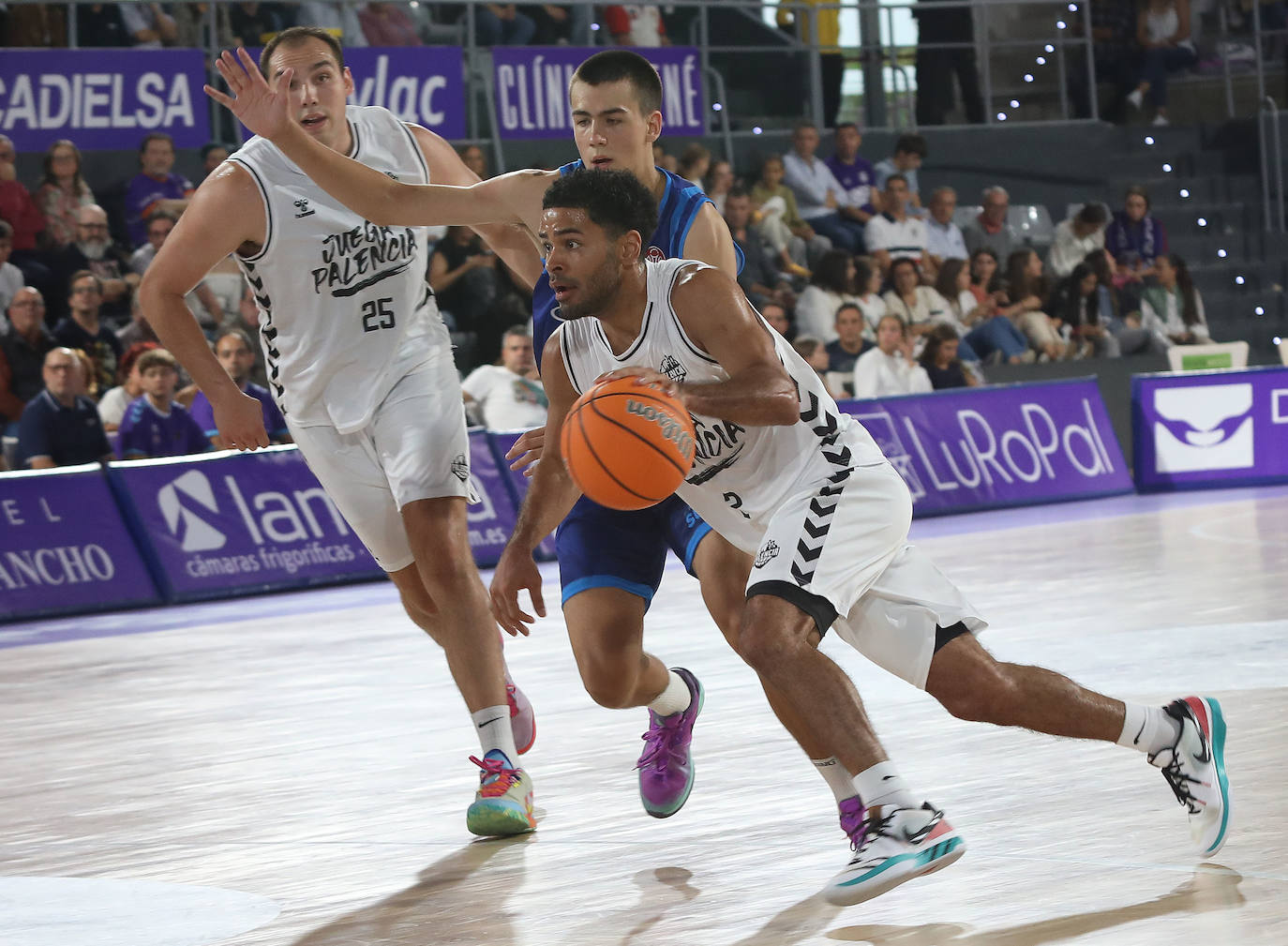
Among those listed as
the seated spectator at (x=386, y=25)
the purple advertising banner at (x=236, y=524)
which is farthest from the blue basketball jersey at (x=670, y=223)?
the seated spectator at (x=386, y=25)

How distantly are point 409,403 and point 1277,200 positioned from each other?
19.3 m

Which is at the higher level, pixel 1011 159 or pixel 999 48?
pixel 999 48

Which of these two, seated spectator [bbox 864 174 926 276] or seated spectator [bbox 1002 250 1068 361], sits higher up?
seated spectator [bbox 864 174 926 276]

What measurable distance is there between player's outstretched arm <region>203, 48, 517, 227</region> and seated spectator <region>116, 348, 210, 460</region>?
735cm

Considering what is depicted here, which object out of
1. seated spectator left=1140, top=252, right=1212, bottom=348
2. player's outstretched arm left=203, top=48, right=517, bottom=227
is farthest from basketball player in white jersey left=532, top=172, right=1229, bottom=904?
seated spectator left=1140, top=252, right=1212, bottom=348

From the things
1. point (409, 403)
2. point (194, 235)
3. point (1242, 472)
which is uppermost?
point (194, 235)

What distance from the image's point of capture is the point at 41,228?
14047 millimetres

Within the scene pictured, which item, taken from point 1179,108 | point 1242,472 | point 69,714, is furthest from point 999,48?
point 69,714

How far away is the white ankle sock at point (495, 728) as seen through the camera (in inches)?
213

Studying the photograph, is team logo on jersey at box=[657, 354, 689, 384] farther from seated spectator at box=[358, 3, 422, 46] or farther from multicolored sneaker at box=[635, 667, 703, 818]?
seated spectator at box=[358, 3, 422, 46]

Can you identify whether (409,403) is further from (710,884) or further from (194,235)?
(710,884)

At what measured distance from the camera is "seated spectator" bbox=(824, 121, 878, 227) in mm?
18875

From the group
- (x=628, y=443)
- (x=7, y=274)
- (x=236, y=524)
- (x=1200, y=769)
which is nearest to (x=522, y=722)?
(x=628, y=443)

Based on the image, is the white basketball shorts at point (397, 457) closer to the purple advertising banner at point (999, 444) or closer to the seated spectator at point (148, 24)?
the purple advertising banner at point (999, 444)
